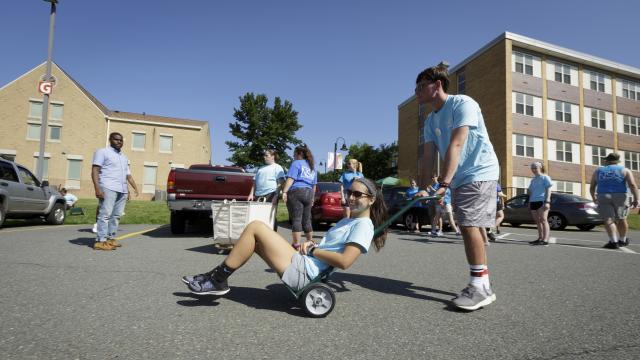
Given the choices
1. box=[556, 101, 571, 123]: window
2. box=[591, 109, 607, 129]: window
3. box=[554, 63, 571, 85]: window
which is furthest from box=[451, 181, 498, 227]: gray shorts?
box=[591, 109, 607, 129]: window

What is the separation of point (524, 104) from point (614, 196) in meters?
24.1

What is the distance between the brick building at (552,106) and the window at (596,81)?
9 centimetres

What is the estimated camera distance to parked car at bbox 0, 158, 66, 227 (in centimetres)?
894

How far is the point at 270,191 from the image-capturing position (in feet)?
21.5

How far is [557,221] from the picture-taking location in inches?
526

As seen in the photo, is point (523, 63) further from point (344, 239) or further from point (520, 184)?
point (344, 239)

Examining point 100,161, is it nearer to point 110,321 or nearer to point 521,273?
point 110,321

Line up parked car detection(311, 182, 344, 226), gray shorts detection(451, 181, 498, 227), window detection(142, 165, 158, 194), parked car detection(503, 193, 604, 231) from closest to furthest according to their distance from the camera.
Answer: gray shorts detection(451, 181, 498, 227), parked car detection(311, 182, 344, 226), parked car detection(503, 193, 604, 231), window detection(142, 165, 158, 194)

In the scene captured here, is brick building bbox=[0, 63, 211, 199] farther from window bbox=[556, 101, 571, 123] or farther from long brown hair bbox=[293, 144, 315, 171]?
long brown hair bbox=[293, 144, 315, 171]

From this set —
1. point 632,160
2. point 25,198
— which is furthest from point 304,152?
point 632,160

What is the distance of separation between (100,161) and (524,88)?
99.0ft

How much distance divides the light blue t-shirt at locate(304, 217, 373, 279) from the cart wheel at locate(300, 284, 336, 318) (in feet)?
0.35

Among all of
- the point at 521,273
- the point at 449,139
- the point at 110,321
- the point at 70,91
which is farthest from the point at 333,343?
the point at 70,91

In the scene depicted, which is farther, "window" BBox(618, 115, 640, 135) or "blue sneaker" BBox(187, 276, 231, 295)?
"window" BBox(618, 115, 640, 135)
